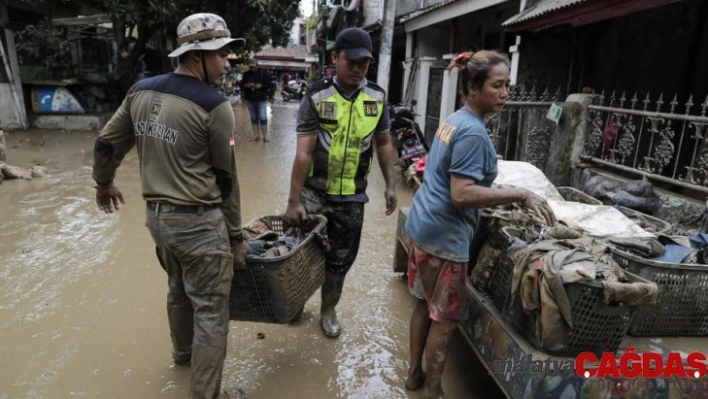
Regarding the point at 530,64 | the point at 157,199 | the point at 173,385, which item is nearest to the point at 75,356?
the point at 173,385

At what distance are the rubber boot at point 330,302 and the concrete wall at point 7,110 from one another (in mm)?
10942

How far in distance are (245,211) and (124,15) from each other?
6306mm

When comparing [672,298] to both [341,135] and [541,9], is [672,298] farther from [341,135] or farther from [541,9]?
[541,9]

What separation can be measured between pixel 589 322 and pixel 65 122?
12.7 metres

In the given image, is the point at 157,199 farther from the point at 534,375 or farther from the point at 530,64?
the point at 530,64

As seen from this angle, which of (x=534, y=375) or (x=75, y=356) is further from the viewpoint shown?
(x=75, y=356)

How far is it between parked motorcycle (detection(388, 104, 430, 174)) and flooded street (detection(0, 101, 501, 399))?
263 centimetres

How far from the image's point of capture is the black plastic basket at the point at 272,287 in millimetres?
2443

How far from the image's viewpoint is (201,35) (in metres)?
2.13

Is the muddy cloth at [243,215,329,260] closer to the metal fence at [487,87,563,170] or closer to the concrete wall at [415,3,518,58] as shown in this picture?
the metal fence at [487,87,563,170]

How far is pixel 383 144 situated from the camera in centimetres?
312

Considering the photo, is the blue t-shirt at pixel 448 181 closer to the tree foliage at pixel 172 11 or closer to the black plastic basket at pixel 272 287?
the black plastic basket at pixel 272 287

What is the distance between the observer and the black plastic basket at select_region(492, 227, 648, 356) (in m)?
1.98

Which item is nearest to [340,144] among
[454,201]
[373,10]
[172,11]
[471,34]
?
[454,201]
